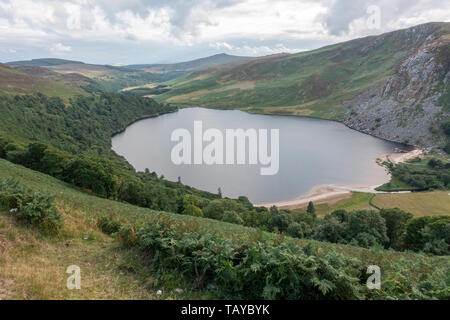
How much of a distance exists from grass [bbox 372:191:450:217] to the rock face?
57.4 meters

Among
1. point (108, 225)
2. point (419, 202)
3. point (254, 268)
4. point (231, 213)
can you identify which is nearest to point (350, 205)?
point (419, 202)

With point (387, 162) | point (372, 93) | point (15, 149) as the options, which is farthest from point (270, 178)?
point (372, 93)

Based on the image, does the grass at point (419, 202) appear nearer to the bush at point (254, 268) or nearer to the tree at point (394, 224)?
the tree at point (394, 224)

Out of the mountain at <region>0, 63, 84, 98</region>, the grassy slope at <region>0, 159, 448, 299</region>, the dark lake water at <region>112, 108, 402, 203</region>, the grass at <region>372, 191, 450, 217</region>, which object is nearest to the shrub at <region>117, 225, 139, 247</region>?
the grassy slope at <region>0, 159, 448, 299</region>

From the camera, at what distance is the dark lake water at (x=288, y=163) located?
77875 mm

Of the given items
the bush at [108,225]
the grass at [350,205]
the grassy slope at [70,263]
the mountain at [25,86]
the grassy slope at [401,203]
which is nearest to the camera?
the grassy slope at [70,263]

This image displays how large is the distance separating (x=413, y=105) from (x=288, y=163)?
3514 inches

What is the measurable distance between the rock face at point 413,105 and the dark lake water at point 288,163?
32.9 feet

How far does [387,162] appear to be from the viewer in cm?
9575

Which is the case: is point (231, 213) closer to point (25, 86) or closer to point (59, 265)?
point (59, 265)

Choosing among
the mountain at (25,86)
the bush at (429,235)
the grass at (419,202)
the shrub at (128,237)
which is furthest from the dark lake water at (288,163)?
the shrub at (128,237)

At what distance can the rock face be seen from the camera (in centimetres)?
12112

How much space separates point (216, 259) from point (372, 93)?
20437cm
